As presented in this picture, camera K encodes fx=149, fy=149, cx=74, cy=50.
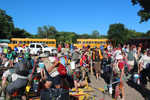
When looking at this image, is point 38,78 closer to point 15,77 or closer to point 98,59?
point 15,77

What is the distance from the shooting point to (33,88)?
237 inches

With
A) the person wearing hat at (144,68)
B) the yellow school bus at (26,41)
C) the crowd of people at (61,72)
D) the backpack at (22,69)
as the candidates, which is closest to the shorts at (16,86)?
the crowd of people at (61,72)

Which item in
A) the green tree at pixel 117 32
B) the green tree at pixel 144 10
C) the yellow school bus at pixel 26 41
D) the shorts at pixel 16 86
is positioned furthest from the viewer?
the green tree at pixel 117 32

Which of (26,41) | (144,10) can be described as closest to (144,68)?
(144,10)

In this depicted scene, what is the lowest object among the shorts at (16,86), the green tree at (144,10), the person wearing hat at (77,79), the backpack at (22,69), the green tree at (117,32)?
the person wearing hat at (77,79)

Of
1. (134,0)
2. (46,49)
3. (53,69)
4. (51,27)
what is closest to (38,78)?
(53,69)

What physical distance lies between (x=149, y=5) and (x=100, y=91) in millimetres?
17781

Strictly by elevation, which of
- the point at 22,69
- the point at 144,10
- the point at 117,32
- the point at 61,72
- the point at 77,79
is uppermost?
the point at 144,10

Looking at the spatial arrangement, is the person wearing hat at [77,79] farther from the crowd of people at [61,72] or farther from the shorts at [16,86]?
the shorts at [16,86]

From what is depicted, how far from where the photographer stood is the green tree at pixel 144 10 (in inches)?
790

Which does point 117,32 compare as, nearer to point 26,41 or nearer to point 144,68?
point 26,41

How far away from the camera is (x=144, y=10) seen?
70.8 feet

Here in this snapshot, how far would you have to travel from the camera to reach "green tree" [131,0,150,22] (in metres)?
Answer: 20.1

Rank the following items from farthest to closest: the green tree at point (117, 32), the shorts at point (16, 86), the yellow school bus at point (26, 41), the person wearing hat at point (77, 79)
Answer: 1. the green tree at point (117, 32)
2. the yellow school bus at point (26, 41)
3. the person wearing hat at point (77, 79)
4. the shorts at point (16, 86)
